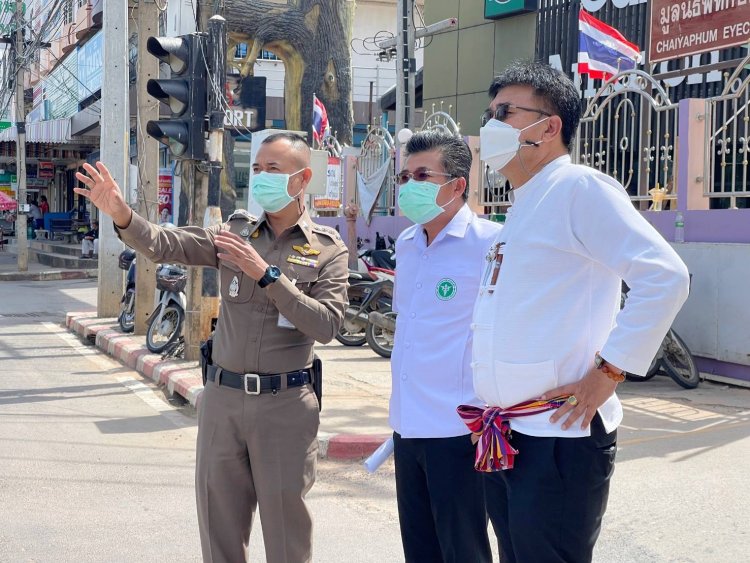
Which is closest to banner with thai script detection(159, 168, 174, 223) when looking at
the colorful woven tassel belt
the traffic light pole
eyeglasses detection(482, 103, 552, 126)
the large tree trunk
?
the traffic light pole

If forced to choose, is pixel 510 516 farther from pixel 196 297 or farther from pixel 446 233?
pixel 196 297

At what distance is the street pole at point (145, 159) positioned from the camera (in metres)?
12.6

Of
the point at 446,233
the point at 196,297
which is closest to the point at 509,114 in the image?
the point at 446,233

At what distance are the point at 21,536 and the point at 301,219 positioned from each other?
248 cm

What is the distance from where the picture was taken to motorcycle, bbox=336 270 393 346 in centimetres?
1107

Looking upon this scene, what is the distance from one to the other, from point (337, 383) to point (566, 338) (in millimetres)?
6800

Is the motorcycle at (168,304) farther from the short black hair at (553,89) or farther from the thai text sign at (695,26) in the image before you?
the short black hair at (553,89)

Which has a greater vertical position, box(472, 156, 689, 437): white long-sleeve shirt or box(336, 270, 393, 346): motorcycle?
box(472, 156, 689, 437): white long-sleeve shirt

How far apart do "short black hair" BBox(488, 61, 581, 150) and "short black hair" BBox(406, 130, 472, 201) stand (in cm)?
80

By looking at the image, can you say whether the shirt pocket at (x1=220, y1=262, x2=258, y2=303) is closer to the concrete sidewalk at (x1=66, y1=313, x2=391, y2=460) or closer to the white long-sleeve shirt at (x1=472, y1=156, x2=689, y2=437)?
the white long-sleeve shirt at (x1=472, y1=156, x2=689, y2=437)

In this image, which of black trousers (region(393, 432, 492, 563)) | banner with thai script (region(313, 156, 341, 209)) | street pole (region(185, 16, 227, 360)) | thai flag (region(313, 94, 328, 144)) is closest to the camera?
black trousers (region(393, 432, 492, 563))

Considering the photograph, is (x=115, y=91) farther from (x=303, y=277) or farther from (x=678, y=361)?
(x=303, y=277)

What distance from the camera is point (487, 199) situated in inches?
482

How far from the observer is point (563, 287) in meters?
2.46
